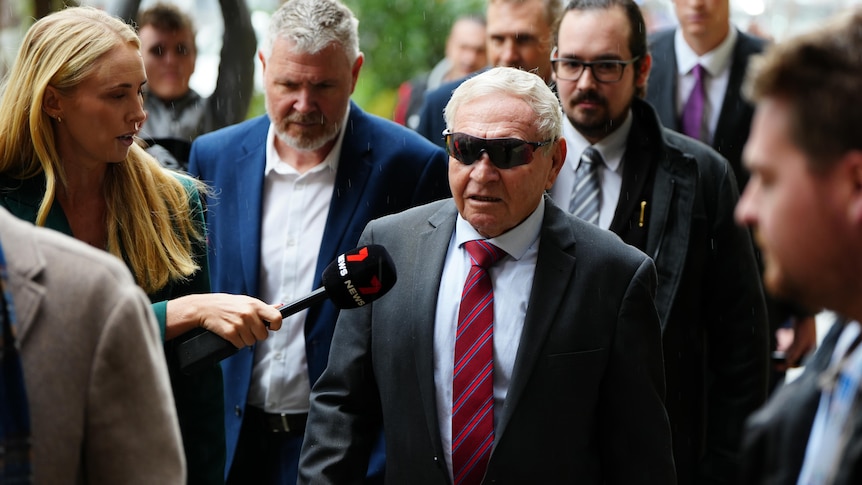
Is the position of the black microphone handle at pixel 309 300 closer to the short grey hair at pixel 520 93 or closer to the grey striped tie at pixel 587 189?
Result: the short grey hair at pixel 520 93

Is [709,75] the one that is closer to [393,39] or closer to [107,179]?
[107,179]

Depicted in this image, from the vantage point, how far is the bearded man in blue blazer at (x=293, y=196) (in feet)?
17.3

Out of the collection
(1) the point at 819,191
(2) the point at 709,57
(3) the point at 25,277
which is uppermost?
(1) the point at 819,191

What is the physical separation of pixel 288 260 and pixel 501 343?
1.58 m

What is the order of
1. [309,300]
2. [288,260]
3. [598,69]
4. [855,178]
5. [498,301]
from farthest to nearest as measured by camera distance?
[598,69], [288,260], [498,301], [309,300], [855,178]

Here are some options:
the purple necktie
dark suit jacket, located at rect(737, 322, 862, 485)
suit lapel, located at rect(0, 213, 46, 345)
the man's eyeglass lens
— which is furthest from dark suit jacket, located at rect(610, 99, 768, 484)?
suit lapel, located at rect(0, 213, 46, 345)

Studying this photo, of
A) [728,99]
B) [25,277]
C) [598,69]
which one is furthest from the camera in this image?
[728,99]

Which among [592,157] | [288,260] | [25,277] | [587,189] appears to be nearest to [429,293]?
[288,260]

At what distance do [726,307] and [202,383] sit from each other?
2335 mm

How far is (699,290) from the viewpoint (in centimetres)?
539

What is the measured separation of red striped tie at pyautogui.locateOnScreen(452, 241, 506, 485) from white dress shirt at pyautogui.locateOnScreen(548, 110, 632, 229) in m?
1.52

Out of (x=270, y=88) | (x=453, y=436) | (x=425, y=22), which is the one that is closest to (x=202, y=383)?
(x=453, y=436)

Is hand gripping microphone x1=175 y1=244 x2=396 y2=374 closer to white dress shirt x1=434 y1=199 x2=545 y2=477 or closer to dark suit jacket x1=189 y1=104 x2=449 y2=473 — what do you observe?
white dress shirt x1=434 y1=199 x2=545 y2=477

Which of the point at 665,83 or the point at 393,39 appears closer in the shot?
the point at 665,83
